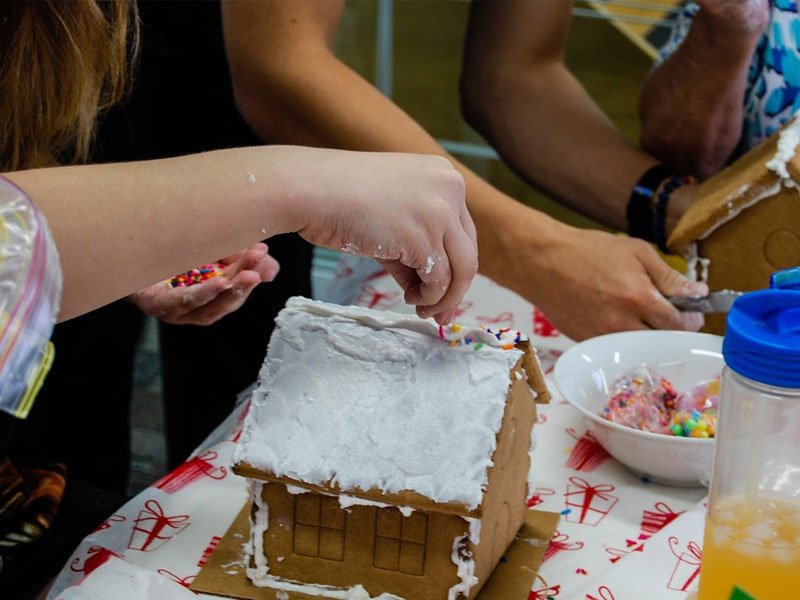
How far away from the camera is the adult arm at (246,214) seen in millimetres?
697

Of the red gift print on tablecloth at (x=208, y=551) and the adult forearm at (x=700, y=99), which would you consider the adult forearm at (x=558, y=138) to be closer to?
the adult forearm at (x=700, y=99)

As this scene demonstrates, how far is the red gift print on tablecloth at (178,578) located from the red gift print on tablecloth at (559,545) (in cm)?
31

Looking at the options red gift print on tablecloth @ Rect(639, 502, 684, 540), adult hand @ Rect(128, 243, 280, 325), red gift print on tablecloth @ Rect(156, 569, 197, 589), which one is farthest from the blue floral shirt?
red gift print on tablecloth @ Rect(156, 569, 197, 589)

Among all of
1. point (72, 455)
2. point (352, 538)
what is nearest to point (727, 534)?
point (352, 538)

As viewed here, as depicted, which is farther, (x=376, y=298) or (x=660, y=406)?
(x=376, y=298)

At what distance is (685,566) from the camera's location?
84 cm

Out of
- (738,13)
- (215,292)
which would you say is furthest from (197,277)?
(738,13)

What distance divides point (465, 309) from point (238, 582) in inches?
24.3

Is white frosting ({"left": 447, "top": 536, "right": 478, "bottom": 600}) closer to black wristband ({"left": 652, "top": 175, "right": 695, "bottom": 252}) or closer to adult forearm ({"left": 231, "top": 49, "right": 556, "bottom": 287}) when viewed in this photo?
adult forearm ({"left": 231, "top": 49, "right": 556, "bottom": 287})

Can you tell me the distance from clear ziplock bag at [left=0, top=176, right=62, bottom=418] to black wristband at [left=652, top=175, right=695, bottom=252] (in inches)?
37.6

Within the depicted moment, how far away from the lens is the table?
2.75 ft

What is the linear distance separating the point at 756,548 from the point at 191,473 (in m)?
0.57

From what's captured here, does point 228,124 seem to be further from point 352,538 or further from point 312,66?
point 352,538

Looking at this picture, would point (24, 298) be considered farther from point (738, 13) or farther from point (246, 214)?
point (738, 13)
